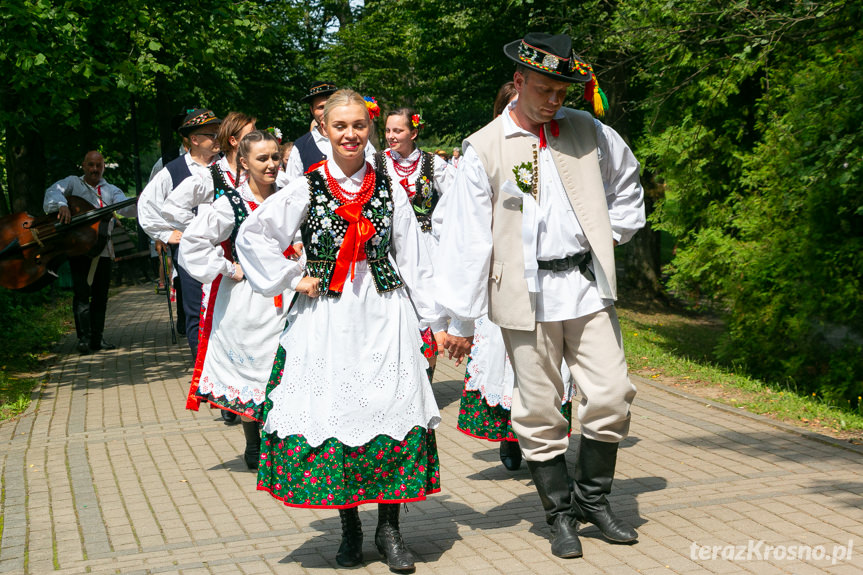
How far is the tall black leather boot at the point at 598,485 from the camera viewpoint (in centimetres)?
471

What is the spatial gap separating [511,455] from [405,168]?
2441 millimetres

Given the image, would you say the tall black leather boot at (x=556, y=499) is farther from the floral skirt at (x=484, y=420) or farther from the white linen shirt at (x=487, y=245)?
the floral skirt at (x=484, y=420)

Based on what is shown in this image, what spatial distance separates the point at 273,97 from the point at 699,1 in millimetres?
19842

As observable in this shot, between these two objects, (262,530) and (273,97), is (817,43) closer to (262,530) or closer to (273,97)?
(262,530)

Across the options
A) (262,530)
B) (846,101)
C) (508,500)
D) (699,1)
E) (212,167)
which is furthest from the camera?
(699,1)

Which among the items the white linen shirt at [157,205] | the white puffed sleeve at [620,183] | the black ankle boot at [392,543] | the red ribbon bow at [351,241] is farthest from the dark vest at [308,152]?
the black ankle boot at [392,543]

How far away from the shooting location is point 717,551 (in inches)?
177

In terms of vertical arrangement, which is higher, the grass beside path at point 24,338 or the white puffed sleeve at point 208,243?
the white puffed sleeve at point 208,243

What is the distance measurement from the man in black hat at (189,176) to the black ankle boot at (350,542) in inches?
154

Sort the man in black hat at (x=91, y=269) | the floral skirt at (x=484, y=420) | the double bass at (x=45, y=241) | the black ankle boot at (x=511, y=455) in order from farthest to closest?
1. the man in black hat at (x=91, y=269)
2. the double bass at (x=45, y=241)
3. the black ankle boot at (x=511, y=455)
4. the floral skirt at (x=484, y=420)

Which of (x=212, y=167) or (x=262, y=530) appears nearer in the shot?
(x=262, y=530)

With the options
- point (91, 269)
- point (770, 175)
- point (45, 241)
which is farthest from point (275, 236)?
A: point (91, 269)

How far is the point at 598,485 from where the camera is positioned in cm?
476

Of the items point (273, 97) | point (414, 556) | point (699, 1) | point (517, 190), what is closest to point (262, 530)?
point (414, 556)
